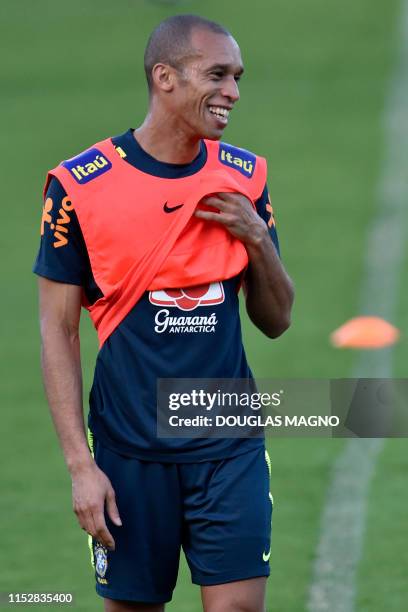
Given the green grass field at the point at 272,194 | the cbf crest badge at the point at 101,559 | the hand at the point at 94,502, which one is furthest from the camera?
the green grass field at the point at 272,194

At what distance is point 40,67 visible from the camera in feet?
70.7

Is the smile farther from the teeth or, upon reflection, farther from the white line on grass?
the white line on grass

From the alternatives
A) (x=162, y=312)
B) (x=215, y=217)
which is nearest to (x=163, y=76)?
(x=215, y=217)

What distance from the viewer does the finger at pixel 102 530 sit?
445cm

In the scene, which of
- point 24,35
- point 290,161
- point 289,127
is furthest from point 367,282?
point 24,35

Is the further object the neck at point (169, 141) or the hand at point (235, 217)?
the neck at point (169, 141)

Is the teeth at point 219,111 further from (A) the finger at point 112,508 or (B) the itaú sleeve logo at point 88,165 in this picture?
(A) the finger at point 112,508

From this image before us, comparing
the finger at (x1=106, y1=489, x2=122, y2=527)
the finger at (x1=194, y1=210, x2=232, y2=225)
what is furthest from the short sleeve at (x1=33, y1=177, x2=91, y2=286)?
the finger at (x1=106, y1=489, x2=122, y2=527)

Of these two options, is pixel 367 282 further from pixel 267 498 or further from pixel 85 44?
pixel 85 44

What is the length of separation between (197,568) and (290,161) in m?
12.0

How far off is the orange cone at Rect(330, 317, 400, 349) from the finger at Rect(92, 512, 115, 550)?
6.13m

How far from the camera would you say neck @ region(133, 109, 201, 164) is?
4652 millimetres

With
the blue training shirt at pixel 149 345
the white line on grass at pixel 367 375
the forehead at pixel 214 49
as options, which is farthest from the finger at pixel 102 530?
the white line on grass at pixel 367 375

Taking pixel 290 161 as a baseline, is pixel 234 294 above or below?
below
